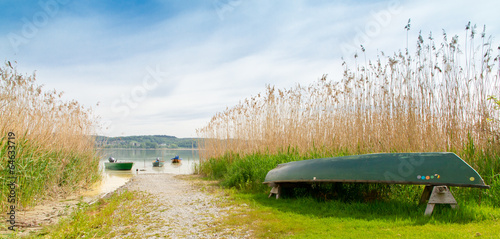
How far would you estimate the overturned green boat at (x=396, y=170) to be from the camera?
133 inches

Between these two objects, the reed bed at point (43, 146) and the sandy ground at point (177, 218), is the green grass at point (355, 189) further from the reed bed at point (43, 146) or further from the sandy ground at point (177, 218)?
the reed bed at point (43, 146)

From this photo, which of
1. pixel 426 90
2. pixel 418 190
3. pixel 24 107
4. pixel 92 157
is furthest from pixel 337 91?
pixel 92 157

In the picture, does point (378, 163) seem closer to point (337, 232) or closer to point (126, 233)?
point (337, 232)

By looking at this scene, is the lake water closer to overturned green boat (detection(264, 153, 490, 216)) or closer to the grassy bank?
the grassy bank

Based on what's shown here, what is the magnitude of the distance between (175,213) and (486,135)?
13.3 feet

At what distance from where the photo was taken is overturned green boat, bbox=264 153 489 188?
339 cm

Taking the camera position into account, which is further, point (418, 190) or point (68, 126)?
point (68, 126)

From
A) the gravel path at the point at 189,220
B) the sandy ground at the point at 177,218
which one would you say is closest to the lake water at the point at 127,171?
the sandy ground at the point at 177,218

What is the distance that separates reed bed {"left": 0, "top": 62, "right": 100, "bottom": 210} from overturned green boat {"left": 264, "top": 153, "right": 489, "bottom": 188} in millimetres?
3628

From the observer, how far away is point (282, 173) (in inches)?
183

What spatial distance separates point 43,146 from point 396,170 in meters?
5.39

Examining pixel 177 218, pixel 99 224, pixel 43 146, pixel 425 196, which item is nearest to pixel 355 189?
pixel 425 196

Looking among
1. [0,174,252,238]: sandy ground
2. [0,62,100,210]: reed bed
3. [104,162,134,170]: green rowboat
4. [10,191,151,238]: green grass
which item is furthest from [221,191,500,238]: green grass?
[104,162,134,170]: green rowboat

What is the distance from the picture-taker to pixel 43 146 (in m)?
5.70
